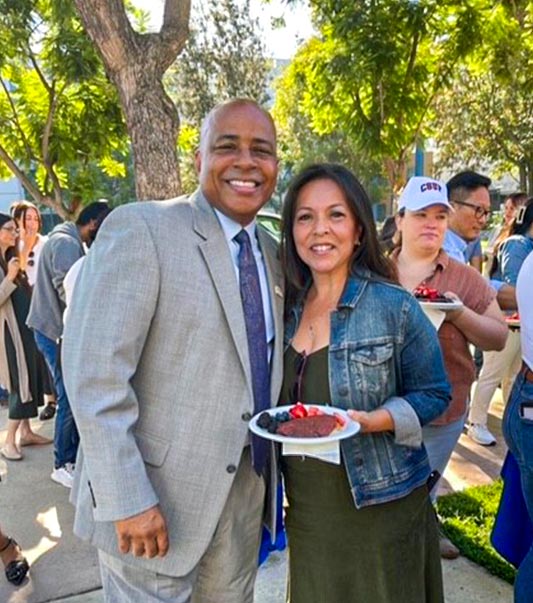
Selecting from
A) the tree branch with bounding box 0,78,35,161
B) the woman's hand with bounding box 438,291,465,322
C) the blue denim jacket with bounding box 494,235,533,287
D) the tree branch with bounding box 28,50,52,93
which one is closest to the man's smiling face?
the woman's hand with bounding box 438,291,465,322

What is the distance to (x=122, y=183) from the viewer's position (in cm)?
3516

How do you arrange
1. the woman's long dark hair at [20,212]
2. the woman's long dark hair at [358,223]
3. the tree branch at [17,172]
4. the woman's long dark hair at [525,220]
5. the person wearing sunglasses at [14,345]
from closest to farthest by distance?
the woman's long dark hair at [358,223] → the woman's long dark hair at [525,220] → the person wearing sunglasses at [14,345] → the woman's long dark hair at [20,212] → the tree branch at [17,172]

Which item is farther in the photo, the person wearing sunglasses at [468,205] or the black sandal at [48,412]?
the black sandal at [48,412]

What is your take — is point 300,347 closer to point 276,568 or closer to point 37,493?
point 276,568

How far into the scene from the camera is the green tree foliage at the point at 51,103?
761 centimetres

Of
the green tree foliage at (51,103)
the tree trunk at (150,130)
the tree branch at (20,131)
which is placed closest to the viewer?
the tree trunk at (150,130)

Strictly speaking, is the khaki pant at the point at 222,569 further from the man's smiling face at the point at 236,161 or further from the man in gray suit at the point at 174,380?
the man's smiling face at the point at 236,161

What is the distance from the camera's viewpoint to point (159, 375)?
1715 mm

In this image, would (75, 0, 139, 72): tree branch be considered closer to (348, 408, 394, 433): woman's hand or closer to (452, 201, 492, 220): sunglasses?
(452, 201, 492, 220): sunglasses

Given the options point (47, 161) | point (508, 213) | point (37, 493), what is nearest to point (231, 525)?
point (37, 493)

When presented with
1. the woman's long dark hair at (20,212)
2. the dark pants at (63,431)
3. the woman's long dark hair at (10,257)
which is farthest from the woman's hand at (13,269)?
the woman's long dark hair at (20,212)

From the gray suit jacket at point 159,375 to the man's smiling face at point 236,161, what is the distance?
0.13 metres

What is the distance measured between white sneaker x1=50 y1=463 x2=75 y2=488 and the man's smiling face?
3250 mm

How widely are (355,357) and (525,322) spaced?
0.72 m
